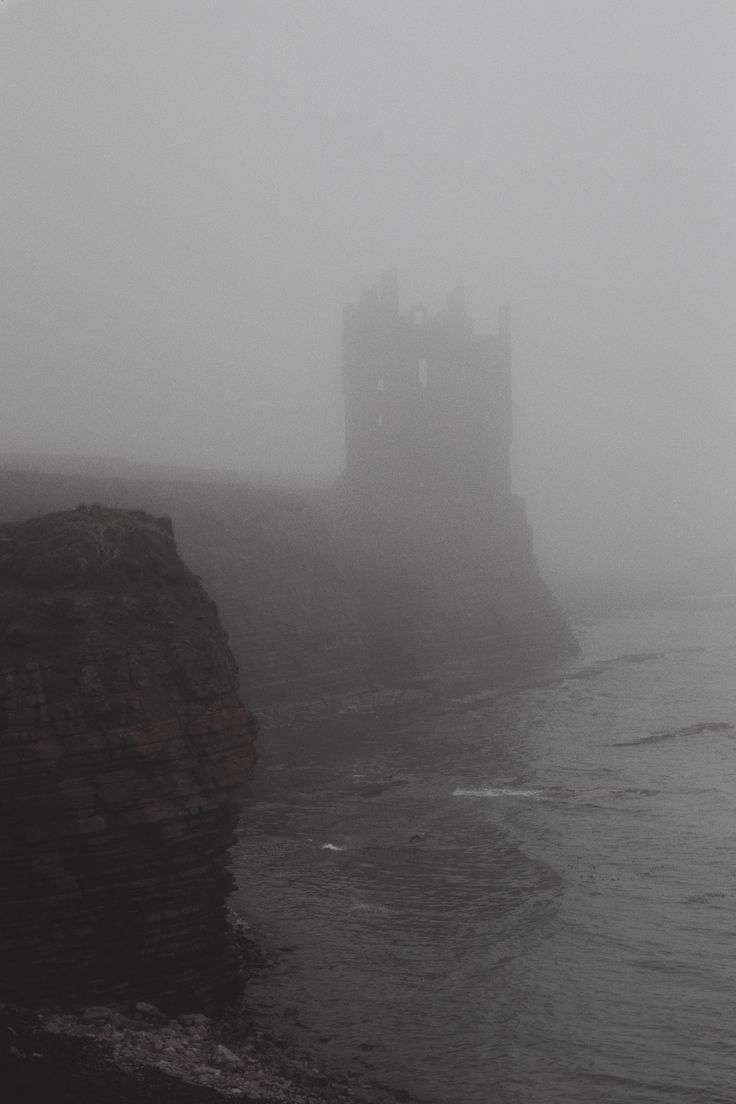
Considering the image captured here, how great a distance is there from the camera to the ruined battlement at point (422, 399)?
9512cm

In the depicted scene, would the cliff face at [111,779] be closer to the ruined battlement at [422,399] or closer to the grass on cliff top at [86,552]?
the grass on cliff top at [86,552]

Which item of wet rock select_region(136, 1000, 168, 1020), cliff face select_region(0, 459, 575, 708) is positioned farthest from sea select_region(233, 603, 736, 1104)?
cliff face select_region(0, 459, 575, 708)

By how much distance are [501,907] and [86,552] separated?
38.9 ft

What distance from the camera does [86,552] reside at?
22.7m

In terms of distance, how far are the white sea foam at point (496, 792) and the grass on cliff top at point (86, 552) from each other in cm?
1695

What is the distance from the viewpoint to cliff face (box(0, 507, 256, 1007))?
64.1 ft

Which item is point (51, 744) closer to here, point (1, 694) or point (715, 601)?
point (1, 694)

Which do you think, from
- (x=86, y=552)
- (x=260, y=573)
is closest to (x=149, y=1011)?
(x=86, y=552)

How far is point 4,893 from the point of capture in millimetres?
19422

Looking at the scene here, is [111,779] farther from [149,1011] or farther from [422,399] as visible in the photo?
[422,399]

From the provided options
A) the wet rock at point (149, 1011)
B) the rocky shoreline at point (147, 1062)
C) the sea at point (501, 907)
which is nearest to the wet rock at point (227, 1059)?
the rocky shoreline at point (147, 1062)

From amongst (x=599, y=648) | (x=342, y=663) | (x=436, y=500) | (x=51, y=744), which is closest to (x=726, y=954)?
(x=51, y=744)

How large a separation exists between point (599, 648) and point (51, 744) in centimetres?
6801

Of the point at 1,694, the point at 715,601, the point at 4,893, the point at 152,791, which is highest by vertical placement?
the point at 1,694
